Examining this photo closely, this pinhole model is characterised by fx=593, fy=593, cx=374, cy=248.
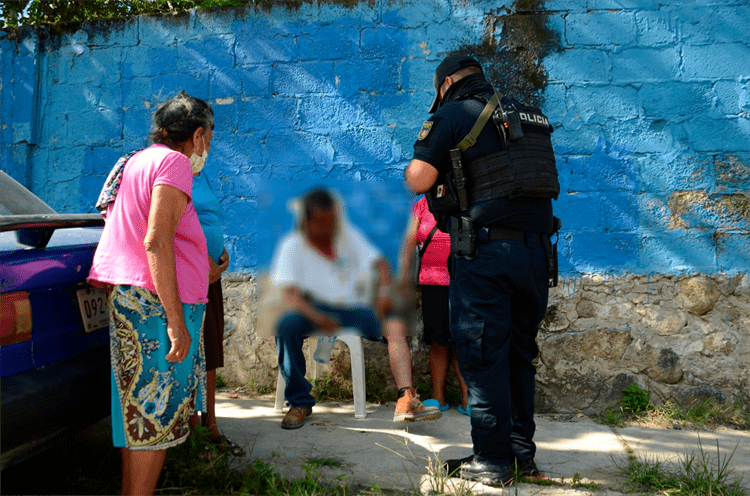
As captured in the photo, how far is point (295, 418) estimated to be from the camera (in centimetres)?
339

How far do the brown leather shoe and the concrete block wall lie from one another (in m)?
0.80

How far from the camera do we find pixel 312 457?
2.88 metres

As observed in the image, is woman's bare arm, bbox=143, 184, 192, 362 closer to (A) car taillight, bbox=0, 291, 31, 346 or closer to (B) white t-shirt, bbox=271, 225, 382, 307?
(A) car taillight, bbox=0, 291, 31, 346

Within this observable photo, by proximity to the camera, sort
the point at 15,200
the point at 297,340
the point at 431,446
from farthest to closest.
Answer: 1. the point at 297,340
2. the point at 431,446
3. the point at 15,200

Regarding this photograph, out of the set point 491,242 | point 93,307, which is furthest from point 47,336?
point 491,242

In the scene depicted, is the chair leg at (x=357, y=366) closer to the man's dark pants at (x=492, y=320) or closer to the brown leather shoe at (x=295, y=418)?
the brown leather shoe at (x=295, y=418)

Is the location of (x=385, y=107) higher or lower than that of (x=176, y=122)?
higher

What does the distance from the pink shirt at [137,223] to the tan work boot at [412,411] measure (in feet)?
5.32

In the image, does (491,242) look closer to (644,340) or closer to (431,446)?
(431,446)

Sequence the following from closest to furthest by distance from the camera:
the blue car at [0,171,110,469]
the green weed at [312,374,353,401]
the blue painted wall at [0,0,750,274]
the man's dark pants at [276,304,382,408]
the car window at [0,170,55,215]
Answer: the blue car at [0,171,110,469]
the car window at [0,170,55,215]
the man's dark pants at [276,304,382,408]
the blue painted wall at [0,0,750,274]
the green weed at [312,374,353,401]

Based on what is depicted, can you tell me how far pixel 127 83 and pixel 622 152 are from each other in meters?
3.39

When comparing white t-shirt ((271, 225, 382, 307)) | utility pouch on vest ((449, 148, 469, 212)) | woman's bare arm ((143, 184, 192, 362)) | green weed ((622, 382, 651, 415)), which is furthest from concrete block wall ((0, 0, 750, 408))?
woman's bare arm ((143, 184, 192, 362))

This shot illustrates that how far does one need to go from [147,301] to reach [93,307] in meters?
0.44

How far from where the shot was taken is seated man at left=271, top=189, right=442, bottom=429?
11.0 feet
